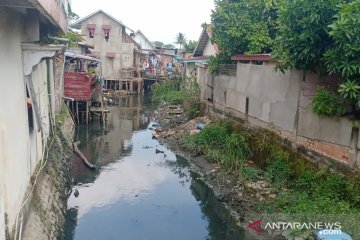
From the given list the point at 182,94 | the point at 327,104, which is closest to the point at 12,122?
the point at 327,104

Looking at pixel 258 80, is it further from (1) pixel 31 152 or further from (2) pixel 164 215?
(1) pixel 31 152

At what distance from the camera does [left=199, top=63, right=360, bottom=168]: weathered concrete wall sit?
739 cm

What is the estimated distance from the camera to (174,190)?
11.0 metres

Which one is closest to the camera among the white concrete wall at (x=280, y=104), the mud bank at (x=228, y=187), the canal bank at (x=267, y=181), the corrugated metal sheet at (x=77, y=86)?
the canal bank at (x=267, y=181)

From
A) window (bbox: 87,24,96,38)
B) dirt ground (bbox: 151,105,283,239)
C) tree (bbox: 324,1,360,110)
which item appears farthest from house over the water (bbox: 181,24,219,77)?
window (bbox: 87,24,96,38)

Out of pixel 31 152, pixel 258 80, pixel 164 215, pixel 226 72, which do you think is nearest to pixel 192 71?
pixel 226 72

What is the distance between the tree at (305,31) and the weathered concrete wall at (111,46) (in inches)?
1173

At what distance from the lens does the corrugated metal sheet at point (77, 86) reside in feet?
58.8

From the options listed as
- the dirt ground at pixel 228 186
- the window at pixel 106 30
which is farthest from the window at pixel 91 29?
the dirt ground at pixel 228 186

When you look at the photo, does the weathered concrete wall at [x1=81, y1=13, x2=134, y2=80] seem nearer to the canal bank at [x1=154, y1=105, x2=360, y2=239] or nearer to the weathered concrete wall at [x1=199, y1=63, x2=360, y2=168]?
the canal bank at [x1=154, y1=105, x2=360, y2=239]

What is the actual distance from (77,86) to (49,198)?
11427mm

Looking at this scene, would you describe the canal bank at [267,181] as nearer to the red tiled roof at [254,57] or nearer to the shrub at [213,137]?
the shrub at [213,137]

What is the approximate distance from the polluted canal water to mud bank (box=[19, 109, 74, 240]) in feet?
1.48

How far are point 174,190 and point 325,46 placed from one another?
20.5ft
